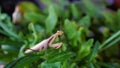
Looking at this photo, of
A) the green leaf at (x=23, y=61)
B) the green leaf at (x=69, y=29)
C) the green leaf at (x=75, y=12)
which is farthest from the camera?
the green leaf at (x=75, y=12)

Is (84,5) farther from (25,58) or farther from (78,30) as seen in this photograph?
(25,58)

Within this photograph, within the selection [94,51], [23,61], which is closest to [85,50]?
[94,51]

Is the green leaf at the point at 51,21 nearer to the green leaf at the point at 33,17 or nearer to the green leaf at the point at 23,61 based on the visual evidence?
the green leaf at the point at 33,17

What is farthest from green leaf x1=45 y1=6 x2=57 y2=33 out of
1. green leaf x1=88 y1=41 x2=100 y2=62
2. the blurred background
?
green leaf x1=88 y1=41 x2=100 y2=62

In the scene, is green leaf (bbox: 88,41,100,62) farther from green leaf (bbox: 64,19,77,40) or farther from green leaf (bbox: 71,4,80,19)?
green leaf (bbox: 71,4,80,19)

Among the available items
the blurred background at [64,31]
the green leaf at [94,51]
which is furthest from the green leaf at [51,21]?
the green leaf at [94,51]

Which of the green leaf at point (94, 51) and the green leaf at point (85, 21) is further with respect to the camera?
the green leaf at point (85, 21)

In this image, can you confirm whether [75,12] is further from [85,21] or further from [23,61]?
[23,61]
